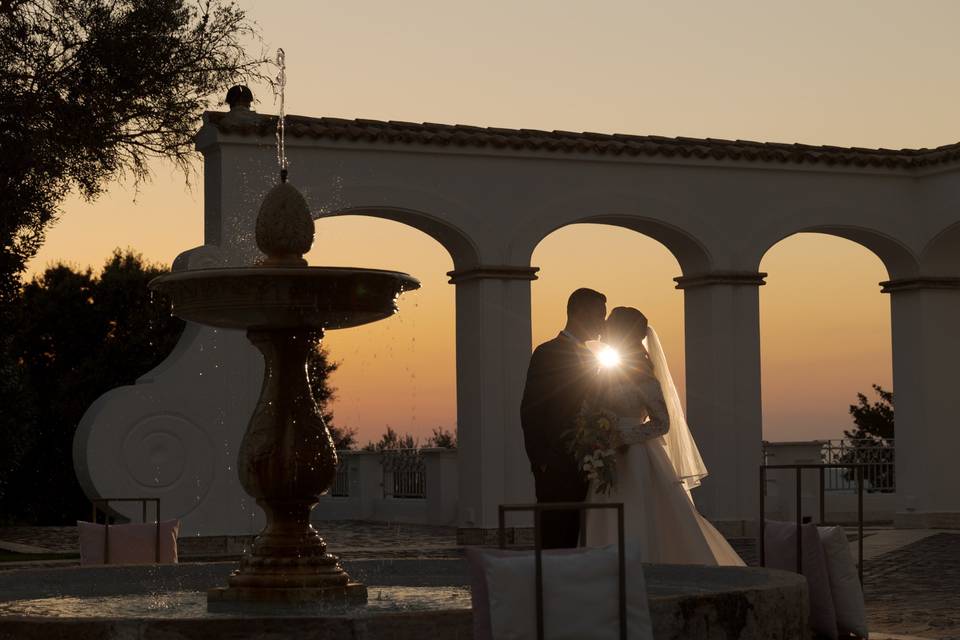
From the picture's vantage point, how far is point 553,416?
9.22 metres

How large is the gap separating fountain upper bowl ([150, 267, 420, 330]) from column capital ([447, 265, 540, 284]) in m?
9.90

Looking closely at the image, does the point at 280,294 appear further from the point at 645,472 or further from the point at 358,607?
the point at 645,472

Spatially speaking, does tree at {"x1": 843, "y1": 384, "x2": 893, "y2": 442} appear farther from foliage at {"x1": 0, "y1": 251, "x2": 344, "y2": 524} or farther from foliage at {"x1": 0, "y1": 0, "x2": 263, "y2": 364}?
foliage at {"x1": 0, "y1": 0, "x2": 263, "y2": 364}

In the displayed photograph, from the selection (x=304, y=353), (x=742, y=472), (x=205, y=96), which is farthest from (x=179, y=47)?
(x=304, y=353)

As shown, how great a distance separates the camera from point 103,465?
16.0 meters

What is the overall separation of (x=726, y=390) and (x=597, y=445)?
9858 millimetres

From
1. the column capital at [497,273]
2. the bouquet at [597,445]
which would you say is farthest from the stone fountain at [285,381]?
the column capital at [497,273]

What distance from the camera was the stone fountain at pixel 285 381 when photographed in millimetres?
7730

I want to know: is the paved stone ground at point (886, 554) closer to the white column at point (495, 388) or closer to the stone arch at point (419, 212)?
the white column at point (495, 388)

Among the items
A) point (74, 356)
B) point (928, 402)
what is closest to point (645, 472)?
point (928, 402)

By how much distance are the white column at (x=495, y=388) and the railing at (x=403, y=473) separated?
5.16 m

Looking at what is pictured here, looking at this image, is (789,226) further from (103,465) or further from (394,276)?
(394,276)

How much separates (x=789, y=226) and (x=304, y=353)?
12499mm

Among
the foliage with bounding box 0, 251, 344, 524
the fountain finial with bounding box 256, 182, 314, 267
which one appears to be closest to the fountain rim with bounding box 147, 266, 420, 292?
the fountain finial with bounding box 256, 182, 314, 267
